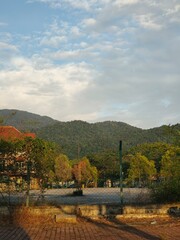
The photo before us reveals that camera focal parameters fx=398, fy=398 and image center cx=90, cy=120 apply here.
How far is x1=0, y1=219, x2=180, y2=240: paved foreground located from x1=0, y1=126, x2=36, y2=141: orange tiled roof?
3080 mm

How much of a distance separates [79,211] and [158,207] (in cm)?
246

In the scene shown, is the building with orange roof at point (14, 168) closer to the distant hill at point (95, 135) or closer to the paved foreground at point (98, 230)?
the paved foreground at point (98, 230)

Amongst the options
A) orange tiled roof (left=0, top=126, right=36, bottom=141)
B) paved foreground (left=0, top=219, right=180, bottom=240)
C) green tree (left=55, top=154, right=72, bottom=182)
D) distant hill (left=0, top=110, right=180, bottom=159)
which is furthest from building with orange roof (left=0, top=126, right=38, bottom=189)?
distant hill (left=0, top=110, right=180, bottom=159)

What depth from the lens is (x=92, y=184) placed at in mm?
48531

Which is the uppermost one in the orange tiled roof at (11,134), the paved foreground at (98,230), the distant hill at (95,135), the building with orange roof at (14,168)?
the distant hill at (95,135)

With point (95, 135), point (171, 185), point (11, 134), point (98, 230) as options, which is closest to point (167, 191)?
point (171, 185)

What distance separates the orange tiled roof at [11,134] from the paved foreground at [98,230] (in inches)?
121

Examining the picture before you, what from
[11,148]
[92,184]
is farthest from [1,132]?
[92,184]

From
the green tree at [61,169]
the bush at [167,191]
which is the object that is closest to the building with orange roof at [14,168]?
the green tree at [61,169]

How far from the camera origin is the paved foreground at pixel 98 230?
8773 millimetres

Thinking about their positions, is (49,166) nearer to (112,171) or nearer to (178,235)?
(178,235)

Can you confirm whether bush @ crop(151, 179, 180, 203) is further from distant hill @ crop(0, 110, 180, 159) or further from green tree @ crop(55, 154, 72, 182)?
distant hill @ crop(0, 110, 180, 159)

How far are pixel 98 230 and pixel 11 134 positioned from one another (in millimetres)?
4583

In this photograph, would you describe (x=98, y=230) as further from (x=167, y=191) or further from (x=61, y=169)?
(x=61, y=169)
